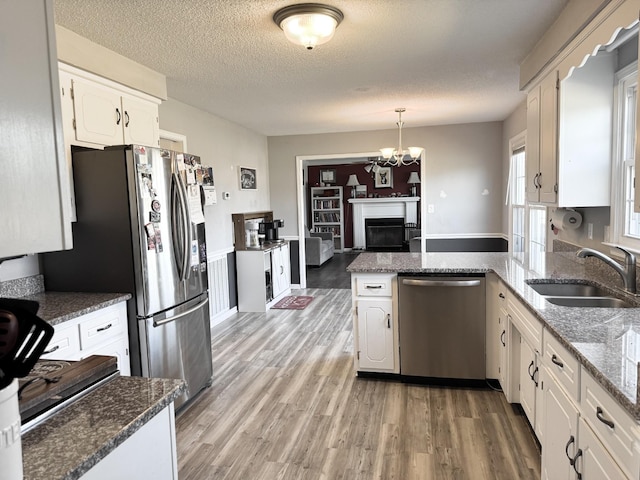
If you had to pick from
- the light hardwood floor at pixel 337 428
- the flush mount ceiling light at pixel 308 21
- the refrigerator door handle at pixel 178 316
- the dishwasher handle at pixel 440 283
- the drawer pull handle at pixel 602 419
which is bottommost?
the light hardwood floor at pixel 337 428

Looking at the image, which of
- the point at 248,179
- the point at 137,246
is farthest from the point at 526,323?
the point at 248,179

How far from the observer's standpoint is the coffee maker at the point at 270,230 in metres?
6.18

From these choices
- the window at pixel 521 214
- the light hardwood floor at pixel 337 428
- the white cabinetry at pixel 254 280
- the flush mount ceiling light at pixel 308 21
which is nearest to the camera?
the light hardwood floor at pixel 337 428

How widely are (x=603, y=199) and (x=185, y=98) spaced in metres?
3.69

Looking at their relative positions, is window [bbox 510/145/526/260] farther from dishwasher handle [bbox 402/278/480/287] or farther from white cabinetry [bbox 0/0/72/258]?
white cabinetry [bbox 0/0/72/258]

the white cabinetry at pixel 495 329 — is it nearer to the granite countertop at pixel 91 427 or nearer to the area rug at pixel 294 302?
the granite countertop at pixel 91 427

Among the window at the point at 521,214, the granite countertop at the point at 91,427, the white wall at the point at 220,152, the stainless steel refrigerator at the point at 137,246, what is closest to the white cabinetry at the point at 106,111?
the stainless steel refrigerator at the point at 137,246

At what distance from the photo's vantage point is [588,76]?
2.60m

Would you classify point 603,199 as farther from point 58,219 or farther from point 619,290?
point 58,219

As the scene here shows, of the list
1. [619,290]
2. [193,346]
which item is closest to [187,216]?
[193,346]

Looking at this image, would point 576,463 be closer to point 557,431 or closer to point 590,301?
point 557,431

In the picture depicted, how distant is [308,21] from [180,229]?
1.52 m

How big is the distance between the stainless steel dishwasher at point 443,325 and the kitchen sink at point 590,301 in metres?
0.70

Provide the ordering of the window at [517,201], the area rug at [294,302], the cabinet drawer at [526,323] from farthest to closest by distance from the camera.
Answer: the area rug at [294,302] → the window at [517,201] → the cabinet drawer at [526,323]
